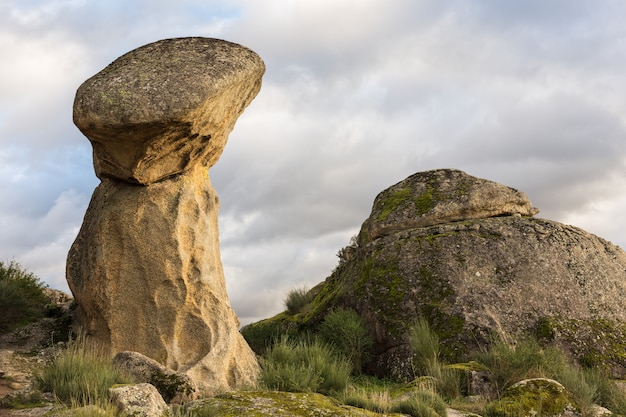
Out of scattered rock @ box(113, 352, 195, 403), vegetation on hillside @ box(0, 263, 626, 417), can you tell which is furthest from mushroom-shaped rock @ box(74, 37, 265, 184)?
scattered rock @ box(113, 352, 195, 403)

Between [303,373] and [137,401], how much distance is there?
355 centimetres

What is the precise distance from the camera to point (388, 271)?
15117 millimetres

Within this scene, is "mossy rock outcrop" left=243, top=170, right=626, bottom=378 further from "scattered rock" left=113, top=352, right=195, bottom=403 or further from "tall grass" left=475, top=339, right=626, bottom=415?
"scattered rock" left=113, top=352, right=195, bottom=403

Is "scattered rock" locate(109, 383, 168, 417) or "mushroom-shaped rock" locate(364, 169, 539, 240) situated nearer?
"scattered rock" locate(109, 383, 168, 417)

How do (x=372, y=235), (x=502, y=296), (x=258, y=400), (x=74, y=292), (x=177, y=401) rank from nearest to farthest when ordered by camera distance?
(x=258, y=400), (x=177, y=401), (x=74, y=292), (x=502, y=296), (x=372, y=235)

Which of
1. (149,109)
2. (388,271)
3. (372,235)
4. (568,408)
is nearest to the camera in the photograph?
(568,408)

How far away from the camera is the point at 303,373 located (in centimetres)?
1034

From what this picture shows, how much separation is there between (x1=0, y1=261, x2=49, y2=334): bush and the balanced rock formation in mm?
2792

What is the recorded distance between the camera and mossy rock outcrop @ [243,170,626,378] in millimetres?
13773

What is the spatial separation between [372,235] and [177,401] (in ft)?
28.7

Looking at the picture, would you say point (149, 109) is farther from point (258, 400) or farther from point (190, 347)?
point (258, 400)

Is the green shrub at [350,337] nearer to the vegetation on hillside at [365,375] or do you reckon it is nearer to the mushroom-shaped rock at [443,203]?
the vegetation on hillside at [365,375]

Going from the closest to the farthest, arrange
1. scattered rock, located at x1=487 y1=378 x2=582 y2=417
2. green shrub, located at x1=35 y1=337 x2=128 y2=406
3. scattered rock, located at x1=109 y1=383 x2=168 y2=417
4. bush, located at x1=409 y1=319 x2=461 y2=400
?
scattered rock, located at x1=109 y1=383 x2=168 y2=417 < green shrub, located at x1=35 y1=337 x2=128 y2=406 < scattered rock, located at x1=487 y1=378 x2=582 y2=417 < bush, located at x1=409 y1=319 x2=461 y2=400

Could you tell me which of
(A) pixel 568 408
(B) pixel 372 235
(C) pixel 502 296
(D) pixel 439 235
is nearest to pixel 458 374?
(A) pixel 568 408
